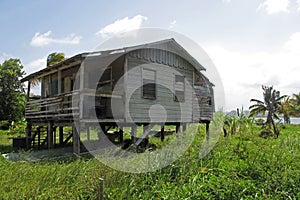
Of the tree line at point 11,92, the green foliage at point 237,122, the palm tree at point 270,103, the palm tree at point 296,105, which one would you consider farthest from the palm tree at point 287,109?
the tree line at point 11,92

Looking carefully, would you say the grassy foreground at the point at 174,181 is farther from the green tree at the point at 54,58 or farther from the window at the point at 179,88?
the green tree at the point at 54,58

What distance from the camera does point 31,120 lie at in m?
13.6

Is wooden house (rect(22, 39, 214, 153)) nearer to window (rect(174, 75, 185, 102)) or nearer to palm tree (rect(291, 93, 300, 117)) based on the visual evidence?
window (rect(174, 75, 185, 102))

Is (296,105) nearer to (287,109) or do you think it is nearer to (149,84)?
(287,109)

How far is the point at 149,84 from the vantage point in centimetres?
1140

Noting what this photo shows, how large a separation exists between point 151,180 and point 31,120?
9823 millimetres

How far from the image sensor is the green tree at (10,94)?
2597cm

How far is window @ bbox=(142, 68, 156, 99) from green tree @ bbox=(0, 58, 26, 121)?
19718mm

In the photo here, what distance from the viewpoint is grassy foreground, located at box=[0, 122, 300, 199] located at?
4938 mm

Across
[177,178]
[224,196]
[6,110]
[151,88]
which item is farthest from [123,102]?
[6,110]

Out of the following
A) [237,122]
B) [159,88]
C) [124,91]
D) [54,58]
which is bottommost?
[237,122]

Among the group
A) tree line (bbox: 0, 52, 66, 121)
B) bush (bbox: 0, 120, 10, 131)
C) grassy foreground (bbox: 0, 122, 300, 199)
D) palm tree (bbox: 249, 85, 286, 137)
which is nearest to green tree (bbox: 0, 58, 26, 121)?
tree line (bbox: 0, 52, 66, 121)

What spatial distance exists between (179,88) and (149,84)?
7.55 feet

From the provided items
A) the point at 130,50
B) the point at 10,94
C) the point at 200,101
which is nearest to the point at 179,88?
the point at 200,101
